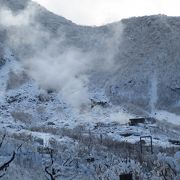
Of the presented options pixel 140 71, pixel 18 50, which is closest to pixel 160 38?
pixel 140 71

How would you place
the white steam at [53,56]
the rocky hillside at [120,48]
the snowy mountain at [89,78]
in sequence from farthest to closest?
the white steam at [53,56]
the rocky hillside at [120,48]
the snowy mountain at [89,78]

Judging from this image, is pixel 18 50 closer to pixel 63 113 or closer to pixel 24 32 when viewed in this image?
pixel 24 32

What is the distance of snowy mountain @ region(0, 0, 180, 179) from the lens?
227 feet

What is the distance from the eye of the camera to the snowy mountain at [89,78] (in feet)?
227

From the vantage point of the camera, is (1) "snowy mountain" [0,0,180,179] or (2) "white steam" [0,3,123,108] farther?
(2) "white steam" [0,3,123,108]

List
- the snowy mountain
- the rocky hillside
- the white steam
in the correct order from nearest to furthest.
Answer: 1. the snowy mountain
2. the rocky hillside
3. the white steam

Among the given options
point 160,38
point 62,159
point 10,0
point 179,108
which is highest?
point 10,0

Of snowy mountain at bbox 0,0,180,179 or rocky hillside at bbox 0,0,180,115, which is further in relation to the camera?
rocky hillside at bbox 0,0,180,115

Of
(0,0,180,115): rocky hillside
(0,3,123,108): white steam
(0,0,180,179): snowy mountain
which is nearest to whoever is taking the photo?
(0,0,180,179): snowy mountain

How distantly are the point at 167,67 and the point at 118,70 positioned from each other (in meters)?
10.1

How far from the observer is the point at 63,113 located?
3221 inches

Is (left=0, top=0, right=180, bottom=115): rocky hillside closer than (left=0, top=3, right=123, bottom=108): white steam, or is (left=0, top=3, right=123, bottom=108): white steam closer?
(left=0, top=0, right=180, bottom=115): rocky hillside

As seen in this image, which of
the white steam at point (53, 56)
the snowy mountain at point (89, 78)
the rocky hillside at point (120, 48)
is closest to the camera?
the snowy mountain at point (89, 78)

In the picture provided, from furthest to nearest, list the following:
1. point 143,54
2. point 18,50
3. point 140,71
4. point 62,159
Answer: point 18,50, point 143,54, point 140,71, point 62,159
